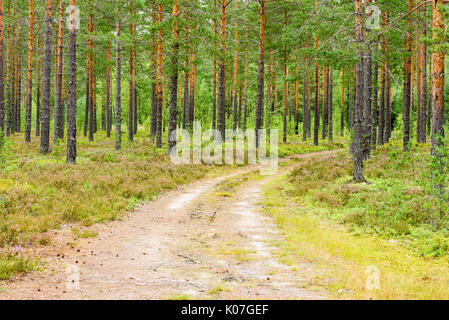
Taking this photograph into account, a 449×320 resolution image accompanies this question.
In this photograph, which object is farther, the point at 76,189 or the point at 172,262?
the point at 76,189

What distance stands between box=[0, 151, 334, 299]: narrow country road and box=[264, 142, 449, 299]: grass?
61cm

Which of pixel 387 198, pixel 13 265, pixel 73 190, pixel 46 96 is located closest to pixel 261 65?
pixel 46 96

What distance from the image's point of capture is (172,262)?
830cm

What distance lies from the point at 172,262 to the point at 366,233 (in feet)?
17.6

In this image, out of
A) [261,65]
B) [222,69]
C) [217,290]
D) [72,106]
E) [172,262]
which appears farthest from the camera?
[222,69]

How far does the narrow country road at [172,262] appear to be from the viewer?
645 cm

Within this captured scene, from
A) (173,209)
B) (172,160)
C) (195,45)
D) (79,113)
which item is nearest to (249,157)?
(172,160)

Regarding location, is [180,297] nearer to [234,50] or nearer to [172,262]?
[172,262]

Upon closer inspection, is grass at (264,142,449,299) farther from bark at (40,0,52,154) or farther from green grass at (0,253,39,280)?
bark at (40,0,52,154)

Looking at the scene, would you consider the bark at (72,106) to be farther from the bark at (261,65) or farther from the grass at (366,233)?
the bark at (261,65)

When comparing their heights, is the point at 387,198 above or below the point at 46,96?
below

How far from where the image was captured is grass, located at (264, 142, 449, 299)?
6.91m
